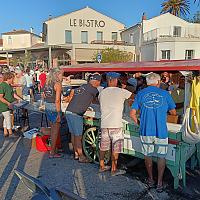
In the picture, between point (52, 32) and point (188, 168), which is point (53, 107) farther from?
point (52, 32)

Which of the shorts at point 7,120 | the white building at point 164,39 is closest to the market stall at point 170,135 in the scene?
the shorts at point 7,120

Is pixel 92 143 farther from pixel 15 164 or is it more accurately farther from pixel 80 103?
pixel 15 164

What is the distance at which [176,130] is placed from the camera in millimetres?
3936

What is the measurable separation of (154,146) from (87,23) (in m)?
34.8

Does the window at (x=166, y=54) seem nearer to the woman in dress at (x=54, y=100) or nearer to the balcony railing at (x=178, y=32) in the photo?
the balcony railing at (x=178, y=32)

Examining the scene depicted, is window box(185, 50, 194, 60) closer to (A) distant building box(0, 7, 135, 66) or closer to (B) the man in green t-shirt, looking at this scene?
(A) distant building box(0, 7, 135, 66)

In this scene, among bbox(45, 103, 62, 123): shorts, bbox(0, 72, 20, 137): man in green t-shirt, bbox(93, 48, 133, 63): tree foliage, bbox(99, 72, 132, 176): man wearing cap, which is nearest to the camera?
bbox(99, 72, 132, 176): man wearing cap

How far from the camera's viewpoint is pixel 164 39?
2580cm

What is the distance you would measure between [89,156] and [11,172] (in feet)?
4.92

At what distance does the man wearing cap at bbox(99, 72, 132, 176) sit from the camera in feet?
13.9

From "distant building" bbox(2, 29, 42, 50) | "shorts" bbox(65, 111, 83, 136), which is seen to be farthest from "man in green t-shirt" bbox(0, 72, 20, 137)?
"distant building" bbox(2, 29, 42, 50)

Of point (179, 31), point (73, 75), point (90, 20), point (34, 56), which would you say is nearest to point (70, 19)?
point (90, 20)

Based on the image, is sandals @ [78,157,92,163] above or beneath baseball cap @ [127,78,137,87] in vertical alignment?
beneath

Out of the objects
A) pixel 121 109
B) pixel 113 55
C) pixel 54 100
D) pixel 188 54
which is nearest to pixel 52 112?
pixel 54 100
